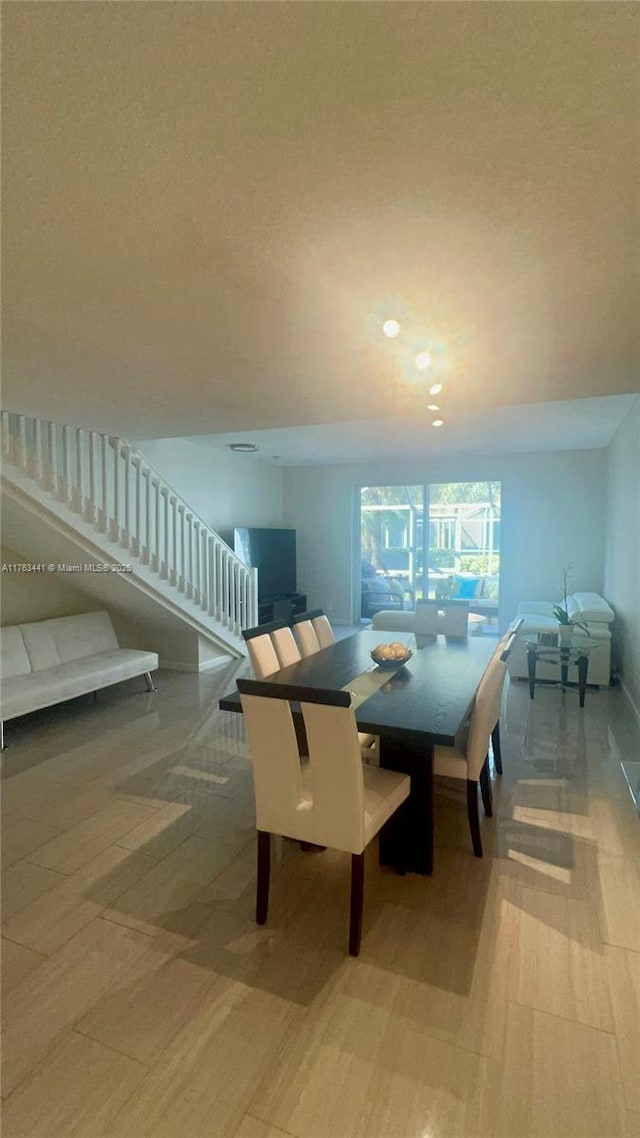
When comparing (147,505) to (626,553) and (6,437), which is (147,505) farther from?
(626,553)

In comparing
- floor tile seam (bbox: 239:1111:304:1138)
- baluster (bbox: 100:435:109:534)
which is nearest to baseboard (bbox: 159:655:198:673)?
baluster (bbox: 100:435:109:534)

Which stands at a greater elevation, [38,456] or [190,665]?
[38,456]

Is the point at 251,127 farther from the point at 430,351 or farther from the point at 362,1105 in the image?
the point at 362,1105

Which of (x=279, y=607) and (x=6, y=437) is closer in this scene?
(x=6, y=437)

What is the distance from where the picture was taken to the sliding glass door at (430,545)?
7.35 meters

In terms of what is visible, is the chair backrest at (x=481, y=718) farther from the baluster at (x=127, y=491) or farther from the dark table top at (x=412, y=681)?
the baluster at (x=127, y=491)

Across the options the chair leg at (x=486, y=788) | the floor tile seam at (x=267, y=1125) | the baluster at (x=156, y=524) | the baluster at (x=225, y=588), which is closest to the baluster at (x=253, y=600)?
the baluster at (x=225, y=588)

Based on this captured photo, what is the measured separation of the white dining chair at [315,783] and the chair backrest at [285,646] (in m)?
1.09

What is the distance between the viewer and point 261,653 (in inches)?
109

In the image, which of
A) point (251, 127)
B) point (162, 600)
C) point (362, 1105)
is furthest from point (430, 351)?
point (162, 600)

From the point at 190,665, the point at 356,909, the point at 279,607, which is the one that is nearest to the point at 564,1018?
the point at 356,909

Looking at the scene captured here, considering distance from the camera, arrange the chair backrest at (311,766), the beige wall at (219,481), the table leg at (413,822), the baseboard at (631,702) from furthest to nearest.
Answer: the beige wall at (219,481)
the baseboard at (631,702)
the table leg at (413,822)
the chair backrest at (311,766)

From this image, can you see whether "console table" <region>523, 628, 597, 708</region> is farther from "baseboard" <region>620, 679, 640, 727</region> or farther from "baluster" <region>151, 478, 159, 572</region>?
"baluster" <region>151, 478, 159, 572</region>

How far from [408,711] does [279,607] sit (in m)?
5.23
